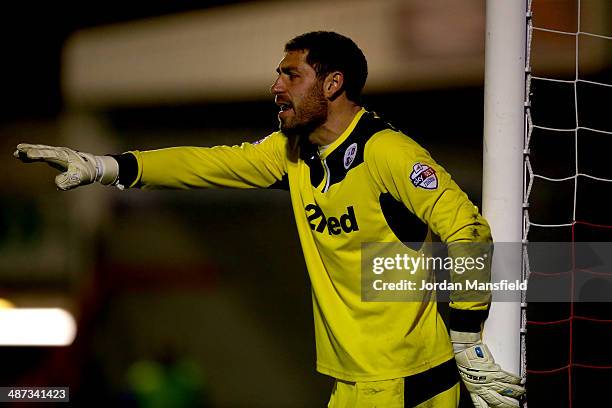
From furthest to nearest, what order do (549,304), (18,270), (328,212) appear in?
(18,270) → (549,304) → (328,212)

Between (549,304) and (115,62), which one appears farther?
(115,62)

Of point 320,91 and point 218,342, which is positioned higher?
point 320,91

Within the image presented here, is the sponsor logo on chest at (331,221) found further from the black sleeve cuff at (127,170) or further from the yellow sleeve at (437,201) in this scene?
the black sleeve cuff at (127,170)

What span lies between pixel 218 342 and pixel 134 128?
141 centimetres

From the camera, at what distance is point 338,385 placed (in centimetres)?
214

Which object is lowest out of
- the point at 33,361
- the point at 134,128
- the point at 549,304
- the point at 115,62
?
the point at 33,361

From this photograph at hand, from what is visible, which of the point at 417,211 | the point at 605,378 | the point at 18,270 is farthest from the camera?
the point at 18,270

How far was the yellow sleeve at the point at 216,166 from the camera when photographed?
2.23 metres

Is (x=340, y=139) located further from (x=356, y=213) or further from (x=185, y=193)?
(x=185, y=193)

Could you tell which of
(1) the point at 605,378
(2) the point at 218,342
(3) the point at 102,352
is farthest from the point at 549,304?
(3) the point at 102,352

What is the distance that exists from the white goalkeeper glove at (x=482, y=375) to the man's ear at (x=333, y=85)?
648mm

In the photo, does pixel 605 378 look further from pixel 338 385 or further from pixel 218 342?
pixel 338 385

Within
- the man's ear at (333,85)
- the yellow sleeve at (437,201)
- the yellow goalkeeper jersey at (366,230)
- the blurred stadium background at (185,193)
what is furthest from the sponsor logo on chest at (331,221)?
the blurred stadium background at (185,193)

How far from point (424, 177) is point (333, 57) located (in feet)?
1.44
